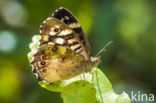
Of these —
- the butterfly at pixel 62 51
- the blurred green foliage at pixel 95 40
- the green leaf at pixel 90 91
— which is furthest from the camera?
the blurred green foliage at pixel 95 40

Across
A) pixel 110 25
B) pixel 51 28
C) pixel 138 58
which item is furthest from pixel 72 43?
pixel 138 58

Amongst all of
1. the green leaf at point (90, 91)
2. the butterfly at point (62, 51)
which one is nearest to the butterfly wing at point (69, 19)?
the butterfly at point (62, 51)

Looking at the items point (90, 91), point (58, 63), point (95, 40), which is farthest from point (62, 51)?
point (95, 40)

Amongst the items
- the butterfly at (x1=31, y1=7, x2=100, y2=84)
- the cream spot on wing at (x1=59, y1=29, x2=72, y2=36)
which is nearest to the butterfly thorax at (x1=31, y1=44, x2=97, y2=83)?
the butterfly at (x1=31, y1=7, x2=100, y2=84)

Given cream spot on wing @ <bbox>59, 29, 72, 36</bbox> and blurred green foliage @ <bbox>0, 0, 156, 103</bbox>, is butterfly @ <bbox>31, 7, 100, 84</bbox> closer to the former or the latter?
cream spot on wing @ <bbox>59, 29, 72, 36</bbox>

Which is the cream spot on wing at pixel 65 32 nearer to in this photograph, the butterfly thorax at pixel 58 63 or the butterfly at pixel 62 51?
the butterfly at pixel 62 51

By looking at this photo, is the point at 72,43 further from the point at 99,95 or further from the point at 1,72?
the point at 1,72
